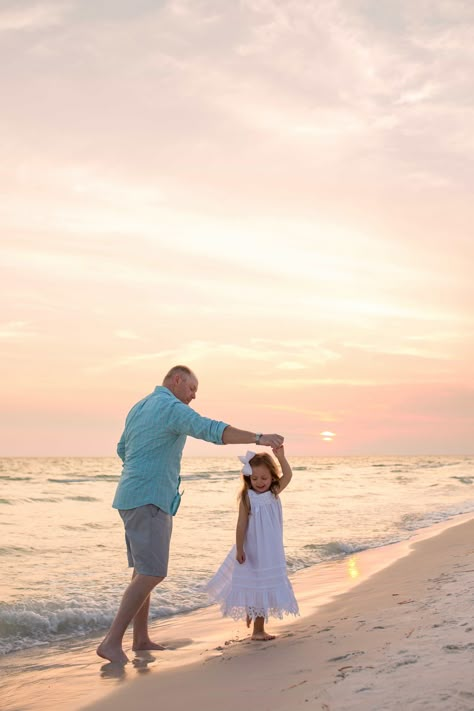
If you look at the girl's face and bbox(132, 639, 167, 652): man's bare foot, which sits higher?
the girl's face

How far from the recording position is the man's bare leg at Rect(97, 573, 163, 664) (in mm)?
5156

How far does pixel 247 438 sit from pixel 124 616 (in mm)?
1582

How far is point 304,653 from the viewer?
4.62 m

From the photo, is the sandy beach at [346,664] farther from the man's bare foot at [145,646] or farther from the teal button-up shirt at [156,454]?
the teal button-up shirt at [156,454]

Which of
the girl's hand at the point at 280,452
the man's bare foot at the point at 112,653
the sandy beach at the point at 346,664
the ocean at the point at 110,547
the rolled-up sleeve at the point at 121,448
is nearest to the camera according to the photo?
the sandy beach at the point at 346,664

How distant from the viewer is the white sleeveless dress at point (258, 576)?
5359 millimetres

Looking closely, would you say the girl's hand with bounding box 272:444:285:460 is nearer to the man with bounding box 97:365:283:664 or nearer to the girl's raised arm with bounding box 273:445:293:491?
the girl's raised arm with bounding box 273:445:293:491

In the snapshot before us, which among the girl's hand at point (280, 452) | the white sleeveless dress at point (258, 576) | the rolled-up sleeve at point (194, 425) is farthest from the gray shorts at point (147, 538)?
the girl's hand at point (280, 452)

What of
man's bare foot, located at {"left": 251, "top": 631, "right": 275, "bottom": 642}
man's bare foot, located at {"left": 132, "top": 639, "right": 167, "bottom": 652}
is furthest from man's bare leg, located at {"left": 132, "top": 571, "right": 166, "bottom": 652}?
man's bare foot, located at {"left": 251, "top": 631, "right": 275, "bottom": 642}

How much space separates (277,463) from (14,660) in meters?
2.68

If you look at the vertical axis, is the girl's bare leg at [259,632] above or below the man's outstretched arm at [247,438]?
below

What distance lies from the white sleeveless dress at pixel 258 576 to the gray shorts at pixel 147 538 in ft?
1.51

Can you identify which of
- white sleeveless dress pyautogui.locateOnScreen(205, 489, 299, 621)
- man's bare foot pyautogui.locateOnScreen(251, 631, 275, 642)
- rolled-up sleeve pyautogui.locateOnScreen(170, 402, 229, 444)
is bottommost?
man's bare foot pyautogui.locateOnScreen(251, 631, 275, 642)

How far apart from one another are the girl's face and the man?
57 centimetres
